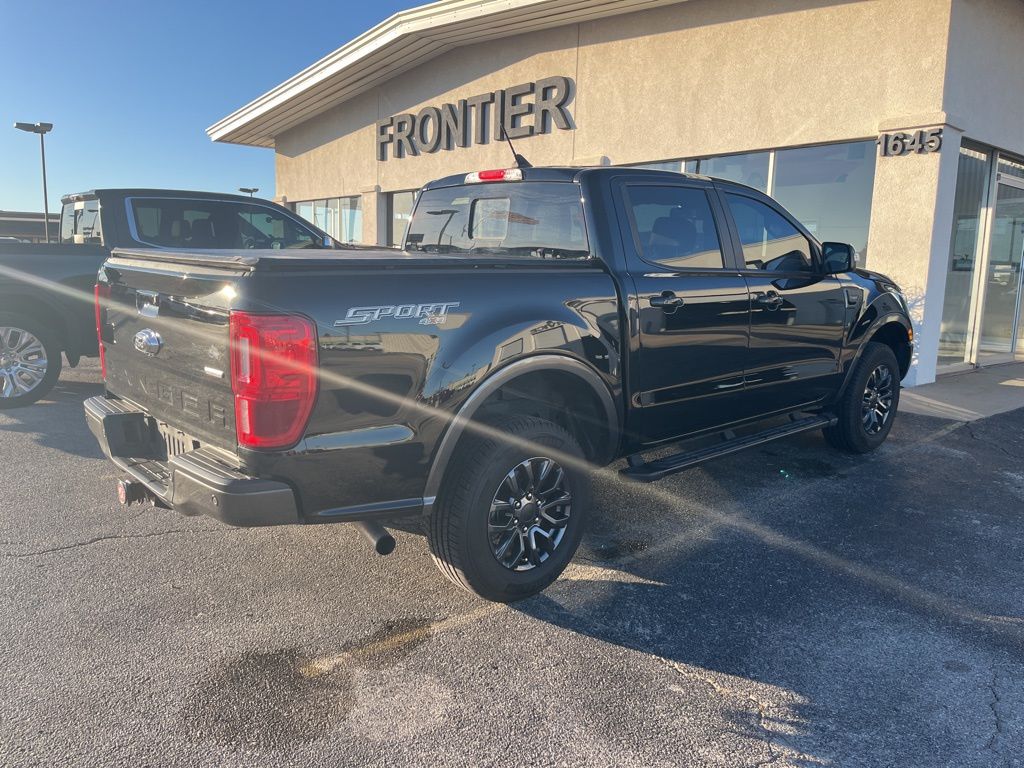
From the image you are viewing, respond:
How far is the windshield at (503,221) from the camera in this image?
3998mm

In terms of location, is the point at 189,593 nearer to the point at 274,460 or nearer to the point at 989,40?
the point at 274,460

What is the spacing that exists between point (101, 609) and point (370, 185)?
572 inches

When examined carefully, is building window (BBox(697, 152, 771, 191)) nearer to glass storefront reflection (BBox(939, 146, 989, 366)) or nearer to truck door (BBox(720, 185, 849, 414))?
glass storefront reflection (BBox(939, 146, 989, 366))

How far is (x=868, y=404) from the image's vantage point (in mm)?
5832

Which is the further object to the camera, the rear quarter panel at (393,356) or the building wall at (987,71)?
the building wall at (987,71)

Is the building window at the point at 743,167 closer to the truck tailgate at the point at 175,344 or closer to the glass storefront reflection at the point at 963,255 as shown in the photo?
the glass storefront reflection at the point at 963,255

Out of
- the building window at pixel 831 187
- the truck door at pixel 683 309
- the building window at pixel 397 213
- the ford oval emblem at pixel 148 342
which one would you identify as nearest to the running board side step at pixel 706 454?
the truck door at pixel 683 309

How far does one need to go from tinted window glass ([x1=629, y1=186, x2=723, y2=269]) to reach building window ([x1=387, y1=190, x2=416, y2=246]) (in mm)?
12495

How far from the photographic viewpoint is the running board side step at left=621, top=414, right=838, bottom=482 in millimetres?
3930

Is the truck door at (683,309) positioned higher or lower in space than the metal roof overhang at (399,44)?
lower

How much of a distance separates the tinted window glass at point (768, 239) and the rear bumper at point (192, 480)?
10.1 feet

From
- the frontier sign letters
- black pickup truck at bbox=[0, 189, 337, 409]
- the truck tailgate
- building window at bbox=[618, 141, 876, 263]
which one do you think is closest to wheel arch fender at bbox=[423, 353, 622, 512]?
the truck tailgate

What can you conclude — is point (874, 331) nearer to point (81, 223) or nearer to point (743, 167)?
point (743, 167)

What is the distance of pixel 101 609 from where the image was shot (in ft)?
10.8
